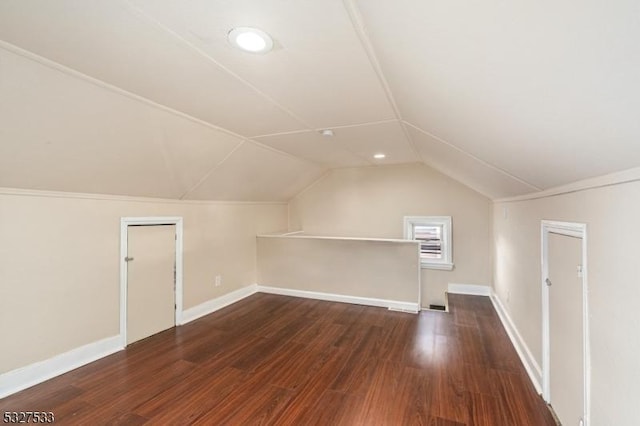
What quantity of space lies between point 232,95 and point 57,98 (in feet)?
3.42

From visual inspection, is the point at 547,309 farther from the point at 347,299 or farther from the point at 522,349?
the point at 347,299

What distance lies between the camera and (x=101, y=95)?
1.90 metres

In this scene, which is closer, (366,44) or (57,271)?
(366,44)

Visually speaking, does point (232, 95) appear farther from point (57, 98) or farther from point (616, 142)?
point (616, 142)

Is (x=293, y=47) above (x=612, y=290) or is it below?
above

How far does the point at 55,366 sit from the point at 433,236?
16.7ft

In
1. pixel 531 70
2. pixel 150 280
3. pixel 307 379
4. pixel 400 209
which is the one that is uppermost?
pixel 531 70

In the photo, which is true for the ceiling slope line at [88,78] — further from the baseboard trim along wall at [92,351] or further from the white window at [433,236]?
the white window at [433,236]

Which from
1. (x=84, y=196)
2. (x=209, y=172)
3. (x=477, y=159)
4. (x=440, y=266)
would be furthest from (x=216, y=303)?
(x=477, y=159)

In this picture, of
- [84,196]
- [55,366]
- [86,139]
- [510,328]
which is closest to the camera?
[86,139]

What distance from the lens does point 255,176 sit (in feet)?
13.9

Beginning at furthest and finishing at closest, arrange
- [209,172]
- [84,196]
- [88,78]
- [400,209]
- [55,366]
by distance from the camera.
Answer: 1. [400,209]
2. [209,172]
3. [84,196]
4. [55,366]
5. [88,78]

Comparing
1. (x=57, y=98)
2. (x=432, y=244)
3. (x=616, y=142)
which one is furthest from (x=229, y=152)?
(x=432, y=244)

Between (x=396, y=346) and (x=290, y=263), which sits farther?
(x=290, y=263)
